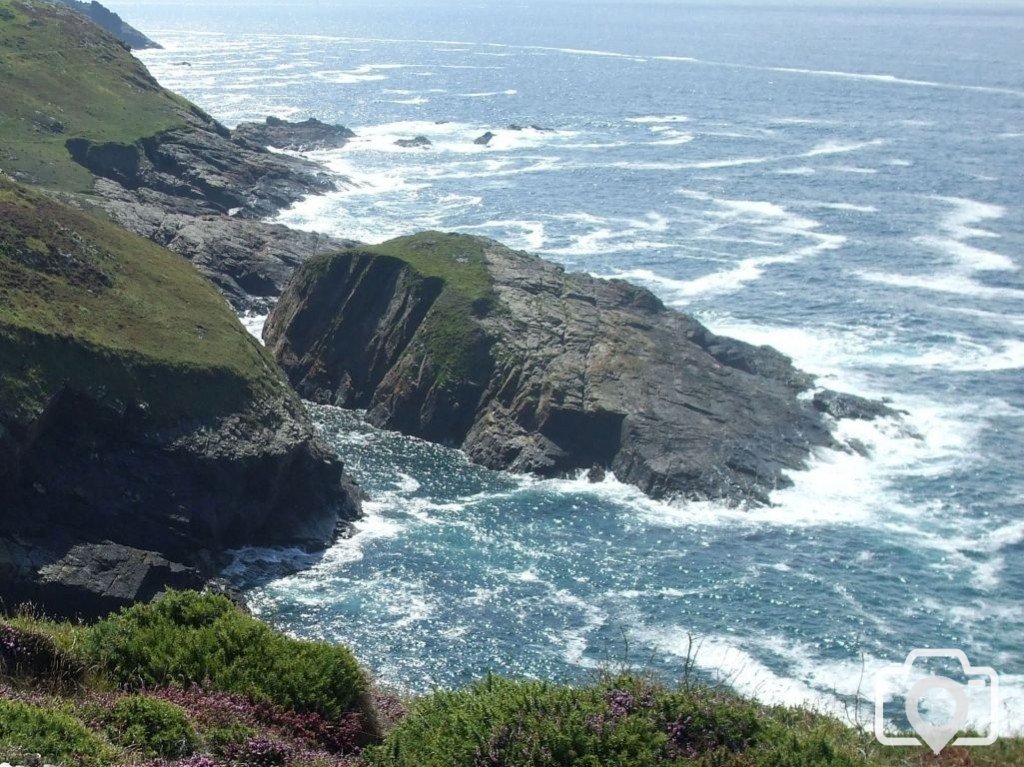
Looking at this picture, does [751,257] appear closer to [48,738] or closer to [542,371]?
[542,371]

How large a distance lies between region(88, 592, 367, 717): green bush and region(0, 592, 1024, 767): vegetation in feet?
0.10

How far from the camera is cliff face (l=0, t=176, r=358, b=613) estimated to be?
149ft

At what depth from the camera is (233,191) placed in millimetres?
112562

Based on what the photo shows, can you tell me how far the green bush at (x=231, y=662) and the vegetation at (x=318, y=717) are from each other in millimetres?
31

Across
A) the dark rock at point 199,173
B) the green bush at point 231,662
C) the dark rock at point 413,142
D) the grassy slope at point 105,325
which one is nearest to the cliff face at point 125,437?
the grassy slope at point 105,325

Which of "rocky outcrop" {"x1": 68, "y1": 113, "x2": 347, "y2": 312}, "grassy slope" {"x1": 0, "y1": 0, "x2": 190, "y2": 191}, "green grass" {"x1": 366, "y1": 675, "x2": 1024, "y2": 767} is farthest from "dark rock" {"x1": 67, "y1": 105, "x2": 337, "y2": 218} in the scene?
"green grass" {"x1": 366, "y1": 675, "x2": 1024, "y2": 767}

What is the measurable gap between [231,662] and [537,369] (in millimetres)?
46507

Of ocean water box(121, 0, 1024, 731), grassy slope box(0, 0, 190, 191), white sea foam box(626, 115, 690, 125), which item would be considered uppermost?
grassy slope box(0, 0, 190, 191)

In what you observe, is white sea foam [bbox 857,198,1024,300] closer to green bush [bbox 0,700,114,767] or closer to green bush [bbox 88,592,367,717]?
green bush [bbox 88,592,367,717]

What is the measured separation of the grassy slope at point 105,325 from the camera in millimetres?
50125

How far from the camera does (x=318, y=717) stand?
20.5 m

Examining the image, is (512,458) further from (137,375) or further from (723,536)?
(137,375)

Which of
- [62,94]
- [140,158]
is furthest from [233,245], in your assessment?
[62,94]

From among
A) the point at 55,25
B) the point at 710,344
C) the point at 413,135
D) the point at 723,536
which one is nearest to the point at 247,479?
the point at 723,536
